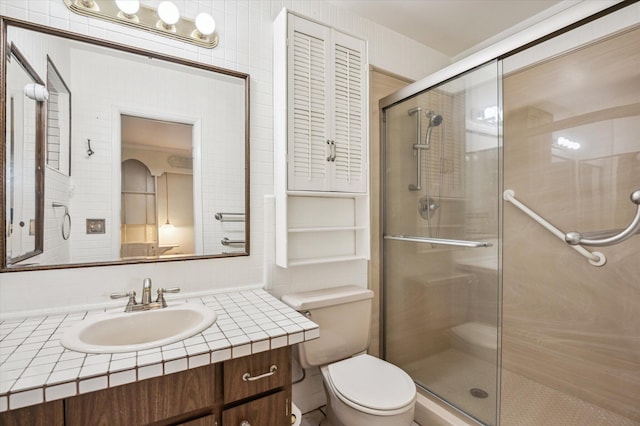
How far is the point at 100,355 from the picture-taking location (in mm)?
884

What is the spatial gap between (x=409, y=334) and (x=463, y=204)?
3.01ft

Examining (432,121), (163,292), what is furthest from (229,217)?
(432,121)

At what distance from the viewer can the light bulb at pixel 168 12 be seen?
4.54 feet

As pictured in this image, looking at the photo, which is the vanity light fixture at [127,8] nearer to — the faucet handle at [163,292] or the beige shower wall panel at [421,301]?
the faucet handle at [163,292]

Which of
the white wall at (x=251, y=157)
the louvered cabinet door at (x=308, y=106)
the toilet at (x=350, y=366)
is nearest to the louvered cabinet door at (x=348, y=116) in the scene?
the louvered cabinet door at (x=308, y=106)

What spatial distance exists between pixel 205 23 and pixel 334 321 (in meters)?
1.59

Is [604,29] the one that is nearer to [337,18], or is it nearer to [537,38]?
[537,38]

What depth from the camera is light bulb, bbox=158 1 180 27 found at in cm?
138

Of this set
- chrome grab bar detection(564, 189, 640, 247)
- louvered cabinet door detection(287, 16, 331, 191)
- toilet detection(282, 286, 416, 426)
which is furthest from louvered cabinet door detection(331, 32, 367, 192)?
chrome grab bar detection(564, 189, 640, 247)

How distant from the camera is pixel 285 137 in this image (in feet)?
5.30

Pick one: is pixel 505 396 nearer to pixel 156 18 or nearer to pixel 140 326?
pixel 140 326

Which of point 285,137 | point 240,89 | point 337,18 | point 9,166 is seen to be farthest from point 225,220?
point 337,18

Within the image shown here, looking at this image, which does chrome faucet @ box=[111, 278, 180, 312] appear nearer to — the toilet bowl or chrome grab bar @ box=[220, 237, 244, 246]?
chrome grab bar @ box=[220, 237, 244, 246]

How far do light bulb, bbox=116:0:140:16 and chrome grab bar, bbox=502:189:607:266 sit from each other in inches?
77.9
